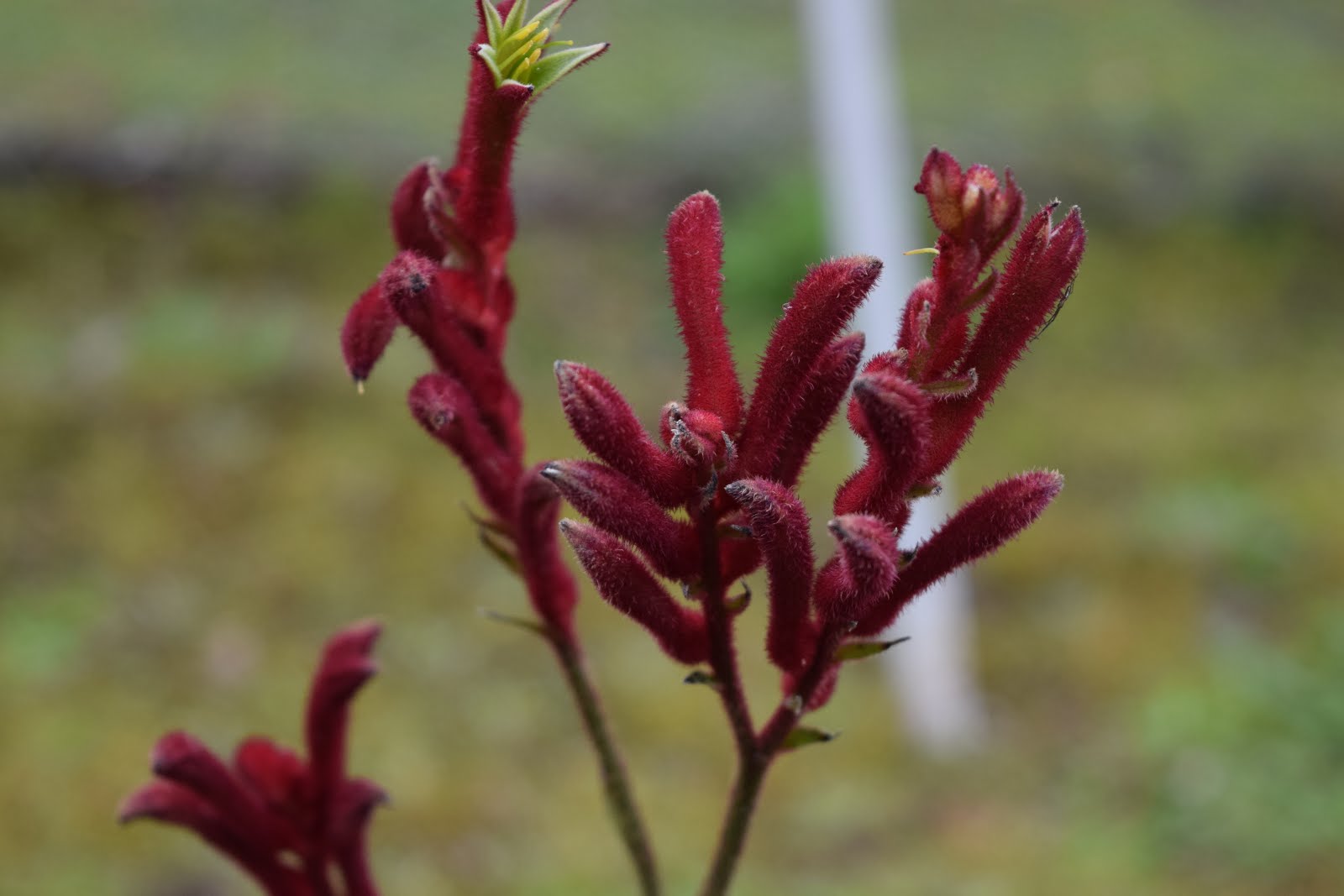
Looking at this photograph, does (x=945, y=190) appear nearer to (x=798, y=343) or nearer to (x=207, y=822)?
(x=798, y=343)

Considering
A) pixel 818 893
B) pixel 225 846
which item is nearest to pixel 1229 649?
pixel 818 893

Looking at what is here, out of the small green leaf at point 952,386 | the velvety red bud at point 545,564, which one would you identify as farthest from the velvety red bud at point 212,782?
the small green leaf at point 952,386

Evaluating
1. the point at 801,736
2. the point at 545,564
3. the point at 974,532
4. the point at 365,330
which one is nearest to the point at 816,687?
the point at 801,736

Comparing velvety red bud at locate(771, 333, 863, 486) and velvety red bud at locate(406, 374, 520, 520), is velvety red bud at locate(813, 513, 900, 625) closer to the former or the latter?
velvety red bud at locate(771, 333, 863, 486)

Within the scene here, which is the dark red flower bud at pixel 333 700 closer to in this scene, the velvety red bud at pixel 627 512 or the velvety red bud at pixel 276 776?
the velvety red bud at pixel 276 776

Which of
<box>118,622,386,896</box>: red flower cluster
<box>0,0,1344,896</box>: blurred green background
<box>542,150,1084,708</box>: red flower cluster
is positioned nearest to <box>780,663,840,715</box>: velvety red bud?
<box>542,150,1084,708</box>: red flower cluster

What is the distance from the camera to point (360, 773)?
3.24m

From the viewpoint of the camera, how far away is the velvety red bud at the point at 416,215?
0.96 m

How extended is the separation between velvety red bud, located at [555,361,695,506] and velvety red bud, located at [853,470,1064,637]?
14 cm

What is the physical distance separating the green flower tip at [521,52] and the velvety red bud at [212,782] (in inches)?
20.8

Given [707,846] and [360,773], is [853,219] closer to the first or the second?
[707,846]

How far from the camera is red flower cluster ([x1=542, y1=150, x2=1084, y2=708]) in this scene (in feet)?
2.55

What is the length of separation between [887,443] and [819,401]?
0.18ft

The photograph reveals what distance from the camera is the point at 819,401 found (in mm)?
804
